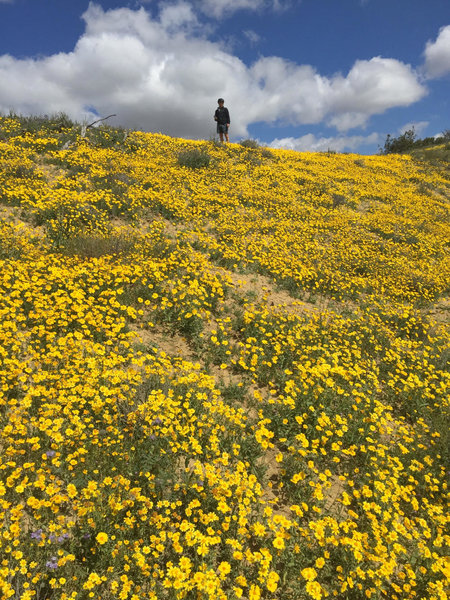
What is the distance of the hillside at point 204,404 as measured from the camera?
3258 millimetres

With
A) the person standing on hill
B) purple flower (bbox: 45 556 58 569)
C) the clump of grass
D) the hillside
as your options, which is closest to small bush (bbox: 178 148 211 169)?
the person standing on hill

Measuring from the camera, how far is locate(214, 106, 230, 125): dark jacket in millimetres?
20228

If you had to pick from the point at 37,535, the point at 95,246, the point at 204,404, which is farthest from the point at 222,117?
the point at 37,535

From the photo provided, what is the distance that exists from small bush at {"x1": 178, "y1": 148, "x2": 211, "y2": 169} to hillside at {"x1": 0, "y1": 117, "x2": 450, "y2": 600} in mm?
5015

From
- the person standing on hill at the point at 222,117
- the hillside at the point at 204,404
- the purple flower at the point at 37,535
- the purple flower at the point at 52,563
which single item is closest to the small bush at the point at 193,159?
the person standing on hill at the point at 222,117

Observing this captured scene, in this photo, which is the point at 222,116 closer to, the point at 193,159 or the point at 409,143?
the point at 193,159

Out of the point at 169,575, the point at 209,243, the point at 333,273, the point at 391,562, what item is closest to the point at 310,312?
the point at 333,273

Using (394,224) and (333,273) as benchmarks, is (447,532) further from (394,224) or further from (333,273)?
(394,224)

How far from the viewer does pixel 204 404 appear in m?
4.68

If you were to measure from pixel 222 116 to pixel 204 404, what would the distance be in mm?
20327

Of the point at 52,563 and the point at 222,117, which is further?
the point at 222,117

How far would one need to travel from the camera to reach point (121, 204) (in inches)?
440

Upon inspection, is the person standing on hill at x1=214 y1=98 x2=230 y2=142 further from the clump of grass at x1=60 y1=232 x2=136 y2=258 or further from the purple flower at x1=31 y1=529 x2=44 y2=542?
the purple flower at x1=31 y1=529 x2=44 y2=542

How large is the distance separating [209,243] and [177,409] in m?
7.03
